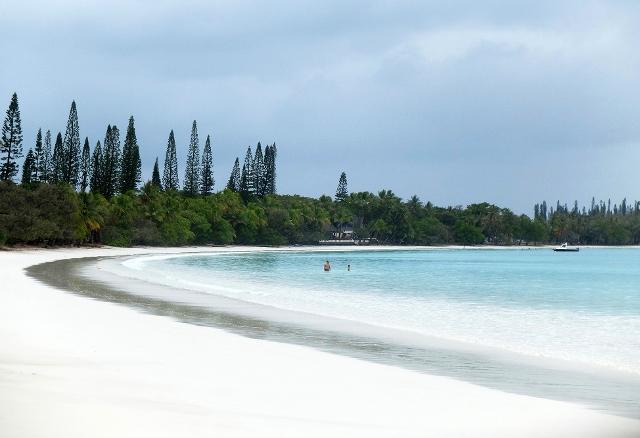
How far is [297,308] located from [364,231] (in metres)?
123

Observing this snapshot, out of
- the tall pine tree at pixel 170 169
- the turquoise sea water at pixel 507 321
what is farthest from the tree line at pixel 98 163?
the turquoise sea water at pixel 507 321

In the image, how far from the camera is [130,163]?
100688 mm

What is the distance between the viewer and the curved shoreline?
30.0ft

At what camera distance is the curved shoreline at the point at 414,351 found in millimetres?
9141

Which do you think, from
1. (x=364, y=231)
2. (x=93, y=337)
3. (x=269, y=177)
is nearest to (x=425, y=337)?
(x=93, y=337)

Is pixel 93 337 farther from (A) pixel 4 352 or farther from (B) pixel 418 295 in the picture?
(B) pixel 418 295

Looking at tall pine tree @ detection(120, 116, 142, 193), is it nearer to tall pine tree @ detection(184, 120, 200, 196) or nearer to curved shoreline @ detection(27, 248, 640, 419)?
tall pine tree @ detection(184, 120, 200, 196)

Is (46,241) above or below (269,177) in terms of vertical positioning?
below

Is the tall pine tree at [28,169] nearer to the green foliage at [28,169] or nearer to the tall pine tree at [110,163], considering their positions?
the green foliage at [28,169]

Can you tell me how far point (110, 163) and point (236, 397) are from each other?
314 feet

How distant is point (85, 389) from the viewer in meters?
7.54

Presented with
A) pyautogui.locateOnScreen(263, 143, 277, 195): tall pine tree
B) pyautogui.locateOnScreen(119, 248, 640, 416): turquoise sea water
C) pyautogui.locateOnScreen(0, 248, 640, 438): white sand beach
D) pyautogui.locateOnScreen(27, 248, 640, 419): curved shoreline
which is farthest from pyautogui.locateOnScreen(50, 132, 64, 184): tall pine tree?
pyautogui.locateOnScreen(0, 248, 640, 438): white sand beach

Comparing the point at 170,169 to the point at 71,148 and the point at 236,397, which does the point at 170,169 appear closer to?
the point at 71,148

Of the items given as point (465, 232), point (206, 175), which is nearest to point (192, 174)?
point (206, 175)
